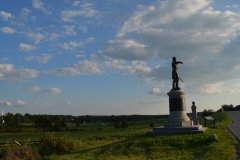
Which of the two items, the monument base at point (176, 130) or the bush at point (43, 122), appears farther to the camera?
the bush at point (43, 122)

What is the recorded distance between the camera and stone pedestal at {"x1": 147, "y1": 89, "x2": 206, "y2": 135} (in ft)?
52.2

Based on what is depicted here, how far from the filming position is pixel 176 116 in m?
17.7

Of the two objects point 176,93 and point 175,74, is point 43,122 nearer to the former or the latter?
point 175,74

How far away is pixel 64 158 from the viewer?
43.1 feet

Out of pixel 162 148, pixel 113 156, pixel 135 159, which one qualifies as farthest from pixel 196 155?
pixel 113 156

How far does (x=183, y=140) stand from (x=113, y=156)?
5.02m

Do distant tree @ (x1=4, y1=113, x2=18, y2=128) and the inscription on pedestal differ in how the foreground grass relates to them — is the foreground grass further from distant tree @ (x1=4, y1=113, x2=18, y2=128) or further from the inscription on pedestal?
distant tree @ (x1=4, y1=113, x2=18, y2=128)

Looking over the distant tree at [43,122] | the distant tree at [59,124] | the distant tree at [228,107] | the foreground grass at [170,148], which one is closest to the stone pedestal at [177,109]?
the foreground grass at [170,148]

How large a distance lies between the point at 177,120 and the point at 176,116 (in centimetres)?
42

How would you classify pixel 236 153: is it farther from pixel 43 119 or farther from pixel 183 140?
pixel 43 119

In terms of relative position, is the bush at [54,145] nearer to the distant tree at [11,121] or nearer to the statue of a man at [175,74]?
the statue of a man at [175,74]

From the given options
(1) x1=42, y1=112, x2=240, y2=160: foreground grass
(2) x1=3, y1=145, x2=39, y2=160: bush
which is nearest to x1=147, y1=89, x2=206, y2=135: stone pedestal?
(1) x1=42, y1=112, x2=240, y2=160: foreground grass

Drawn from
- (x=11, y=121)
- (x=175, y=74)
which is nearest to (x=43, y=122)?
(x=11, y=121)

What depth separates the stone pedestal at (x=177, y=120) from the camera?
15.9 metres
